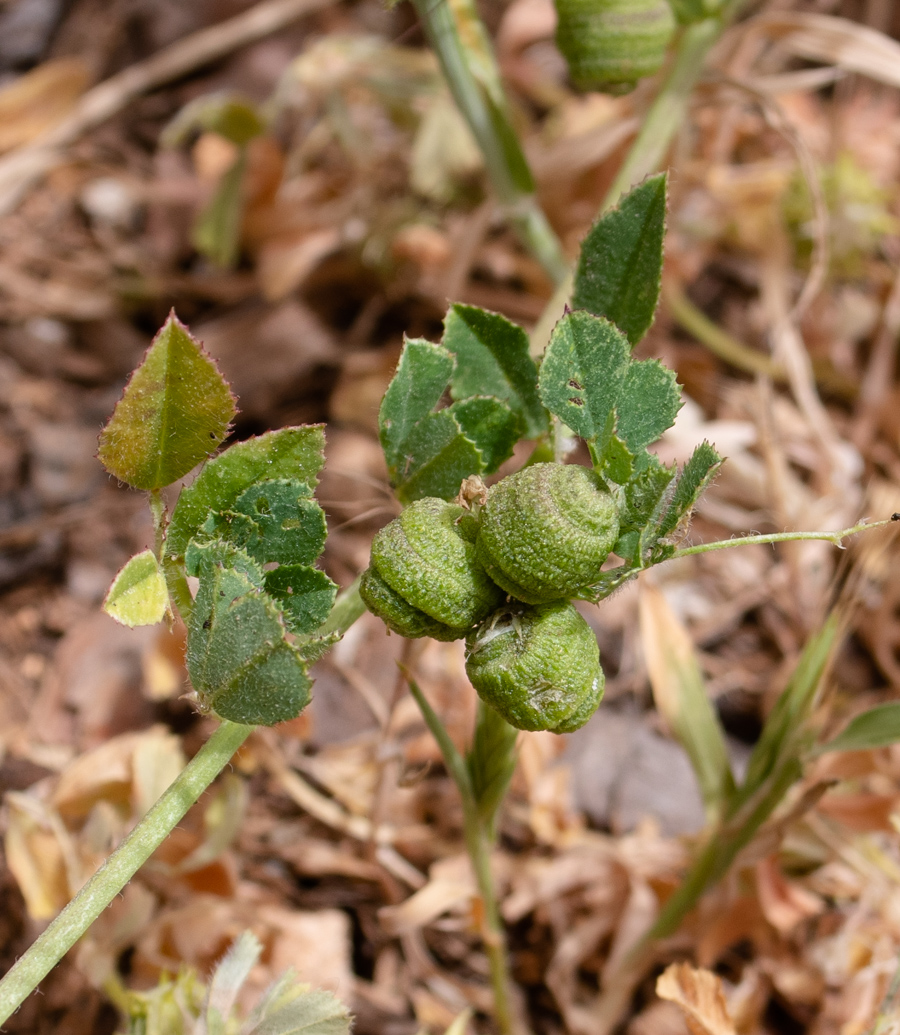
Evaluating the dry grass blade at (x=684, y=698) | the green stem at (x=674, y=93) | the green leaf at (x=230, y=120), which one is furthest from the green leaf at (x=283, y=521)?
the green leaf at (x=230, y=120)

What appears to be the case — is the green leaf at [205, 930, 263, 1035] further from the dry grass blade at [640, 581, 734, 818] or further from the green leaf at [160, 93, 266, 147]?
the green leaf at [160, 93, 266, 147]

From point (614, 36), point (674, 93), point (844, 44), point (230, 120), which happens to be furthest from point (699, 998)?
point (230, 120)

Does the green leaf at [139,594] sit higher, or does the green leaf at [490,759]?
the green leaf at [139,594]

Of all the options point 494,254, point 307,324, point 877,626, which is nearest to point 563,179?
point 494,254

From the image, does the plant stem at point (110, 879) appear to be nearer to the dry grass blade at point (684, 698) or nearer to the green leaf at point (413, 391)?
the green leaf at point (413, 391)

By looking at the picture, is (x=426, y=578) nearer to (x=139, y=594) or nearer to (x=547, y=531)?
(x=547, y=531)

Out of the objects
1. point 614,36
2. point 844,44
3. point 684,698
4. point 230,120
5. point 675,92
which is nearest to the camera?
point 614,36

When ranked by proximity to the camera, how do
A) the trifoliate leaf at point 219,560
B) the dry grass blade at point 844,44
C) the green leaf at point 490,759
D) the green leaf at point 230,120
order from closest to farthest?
the trifoliate leaf at point 219,560 → the green leaf at point 490,759 → the dry grass blade at point 844,44 → the green leaf at point 230,120
